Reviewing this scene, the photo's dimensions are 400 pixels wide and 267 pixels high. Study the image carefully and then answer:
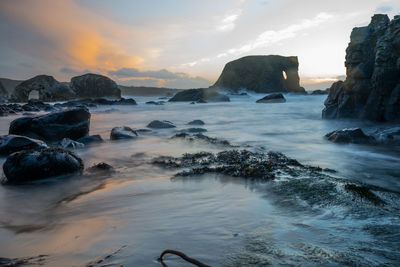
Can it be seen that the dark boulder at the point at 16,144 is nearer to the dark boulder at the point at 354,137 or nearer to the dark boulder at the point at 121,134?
the dark boulder at the point at 121,134

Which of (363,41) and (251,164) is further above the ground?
(363,41)

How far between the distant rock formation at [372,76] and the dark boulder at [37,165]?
9208mm

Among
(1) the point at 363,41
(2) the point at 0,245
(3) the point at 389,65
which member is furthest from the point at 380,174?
(1) the point at 363,41

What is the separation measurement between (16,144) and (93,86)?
35061mm

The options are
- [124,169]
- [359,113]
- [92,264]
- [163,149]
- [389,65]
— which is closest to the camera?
[92,264]

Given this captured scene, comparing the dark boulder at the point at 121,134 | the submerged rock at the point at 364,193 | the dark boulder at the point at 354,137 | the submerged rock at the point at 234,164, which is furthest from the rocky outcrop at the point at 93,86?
the submerged rock at the point at 364,193

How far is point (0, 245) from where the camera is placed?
6.31 feet

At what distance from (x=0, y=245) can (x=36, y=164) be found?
1903mm

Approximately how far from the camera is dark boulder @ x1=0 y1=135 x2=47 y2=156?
4.90 m

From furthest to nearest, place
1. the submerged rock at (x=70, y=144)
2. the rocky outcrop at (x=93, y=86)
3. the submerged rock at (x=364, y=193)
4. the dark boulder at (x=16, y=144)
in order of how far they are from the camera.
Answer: the rocky outcrop at (x=93, y=86), the submerged rock at (x=70, y=144), the dark boulder at (x=16, y=144), the submerged rock at (x=364, y=193)

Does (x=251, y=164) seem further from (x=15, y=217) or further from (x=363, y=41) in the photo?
(x=363, y=41)

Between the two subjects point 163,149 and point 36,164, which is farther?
point 163,149

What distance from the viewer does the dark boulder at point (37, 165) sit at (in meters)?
3.53

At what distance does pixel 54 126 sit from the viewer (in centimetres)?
688
